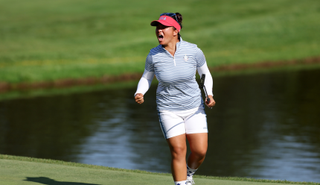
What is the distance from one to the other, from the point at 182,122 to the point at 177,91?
317mm

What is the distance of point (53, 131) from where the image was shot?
16969mm

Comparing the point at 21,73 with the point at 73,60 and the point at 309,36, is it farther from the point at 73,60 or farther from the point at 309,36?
the point at 309,36

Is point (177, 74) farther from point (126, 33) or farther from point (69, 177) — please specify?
point (126, 33)

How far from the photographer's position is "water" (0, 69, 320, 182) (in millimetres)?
12592

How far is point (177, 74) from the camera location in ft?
18.5

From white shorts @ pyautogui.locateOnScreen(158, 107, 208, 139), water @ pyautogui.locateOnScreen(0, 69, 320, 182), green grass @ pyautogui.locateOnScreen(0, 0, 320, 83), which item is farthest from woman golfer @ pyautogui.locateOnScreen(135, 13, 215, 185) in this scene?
green grass @ pyautogui.locateOnScreen(0, 0, 320, 83)

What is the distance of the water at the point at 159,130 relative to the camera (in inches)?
496

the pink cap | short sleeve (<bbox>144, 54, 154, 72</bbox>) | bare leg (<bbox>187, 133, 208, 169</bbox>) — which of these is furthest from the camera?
bare leg (<bbox>187, 133, 208, 169</bbox>)

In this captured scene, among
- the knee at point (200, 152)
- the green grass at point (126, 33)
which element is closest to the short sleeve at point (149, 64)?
the knee at point (200, 152)

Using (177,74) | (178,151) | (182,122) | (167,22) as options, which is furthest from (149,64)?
(178,151)

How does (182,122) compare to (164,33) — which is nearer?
(164,33)

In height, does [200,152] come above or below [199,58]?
below

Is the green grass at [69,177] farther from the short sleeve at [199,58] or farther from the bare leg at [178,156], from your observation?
the short sleeve at [199,58]

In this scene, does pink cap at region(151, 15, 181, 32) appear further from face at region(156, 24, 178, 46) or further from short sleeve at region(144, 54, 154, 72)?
short sleeve at region(144, 54, 154, 72)
